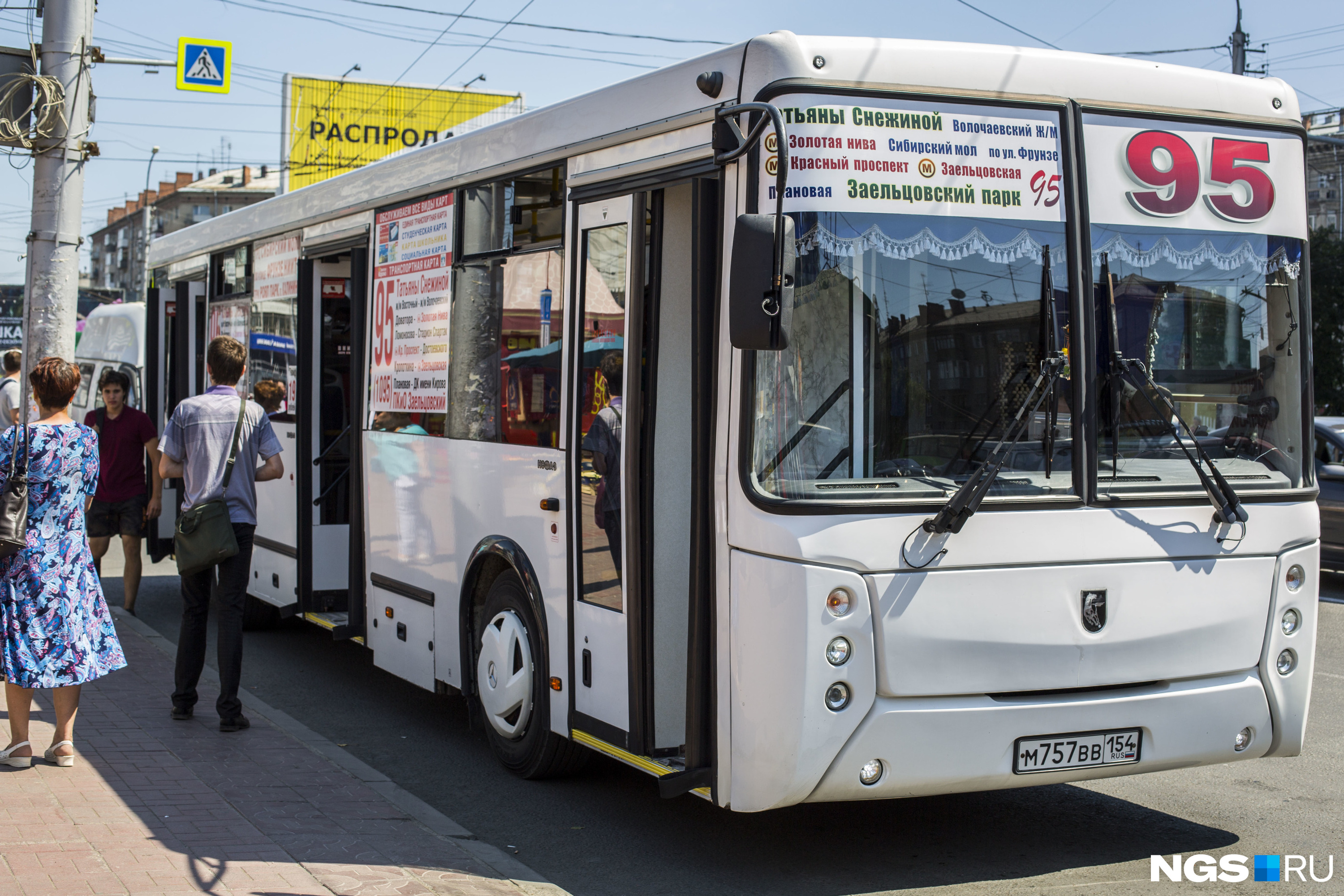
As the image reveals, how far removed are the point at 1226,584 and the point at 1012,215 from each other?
5.06ft

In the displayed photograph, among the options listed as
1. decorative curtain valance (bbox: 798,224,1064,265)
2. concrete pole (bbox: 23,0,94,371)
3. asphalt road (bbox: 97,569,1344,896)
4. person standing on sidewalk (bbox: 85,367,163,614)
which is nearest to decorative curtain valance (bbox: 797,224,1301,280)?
decorative curtain valance (bbox: 798,224,1064,265)

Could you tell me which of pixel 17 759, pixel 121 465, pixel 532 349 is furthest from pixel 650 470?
pixel 121 465

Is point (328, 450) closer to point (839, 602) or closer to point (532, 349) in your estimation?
point (532, 349)

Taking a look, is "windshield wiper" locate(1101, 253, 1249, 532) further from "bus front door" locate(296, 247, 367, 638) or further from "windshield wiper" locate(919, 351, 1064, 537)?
"bus front door" locate(296, 247, 367, 638)

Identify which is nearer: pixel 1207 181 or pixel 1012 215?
pixel 1012 215

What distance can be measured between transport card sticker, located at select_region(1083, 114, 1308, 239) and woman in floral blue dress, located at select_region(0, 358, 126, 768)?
14.3 ft

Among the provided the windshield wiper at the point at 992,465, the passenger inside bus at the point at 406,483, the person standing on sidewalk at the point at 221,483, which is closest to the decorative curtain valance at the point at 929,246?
the windshield wiper at the point at 992,465

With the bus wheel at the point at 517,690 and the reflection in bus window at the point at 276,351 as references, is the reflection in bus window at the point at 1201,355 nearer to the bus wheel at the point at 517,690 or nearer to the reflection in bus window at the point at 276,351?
the bus wheel at the point at 517,690

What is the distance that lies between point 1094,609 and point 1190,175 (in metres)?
1.63

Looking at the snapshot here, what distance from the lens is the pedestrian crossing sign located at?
14945mm

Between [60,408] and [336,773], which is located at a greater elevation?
[60,408]

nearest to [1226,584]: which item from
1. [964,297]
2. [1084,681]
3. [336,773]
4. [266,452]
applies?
[1084,681]

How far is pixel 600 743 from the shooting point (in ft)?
18.5

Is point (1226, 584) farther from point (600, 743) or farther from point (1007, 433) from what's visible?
point (600, 743)
